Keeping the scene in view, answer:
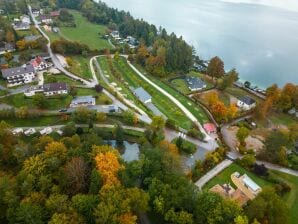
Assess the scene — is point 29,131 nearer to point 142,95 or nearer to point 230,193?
point 142,95

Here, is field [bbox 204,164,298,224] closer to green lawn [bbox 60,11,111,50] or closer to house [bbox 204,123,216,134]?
house [bbox 204,123,216,134]

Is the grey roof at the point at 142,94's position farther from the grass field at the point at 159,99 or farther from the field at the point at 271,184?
the field at the point at 271,184

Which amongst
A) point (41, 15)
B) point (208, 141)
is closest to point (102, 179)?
point (208, 141)

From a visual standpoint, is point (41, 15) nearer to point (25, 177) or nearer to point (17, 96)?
point (17, 96)

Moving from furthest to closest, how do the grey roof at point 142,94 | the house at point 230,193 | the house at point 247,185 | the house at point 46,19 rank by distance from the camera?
the house at point 46,19 < the grey roof at point 142,94 < the house at point 247,185 < the house at point 230,193

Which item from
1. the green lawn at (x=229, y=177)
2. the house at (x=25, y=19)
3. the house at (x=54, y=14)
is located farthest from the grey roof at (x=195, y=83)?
the house at (x=54, y=14)
